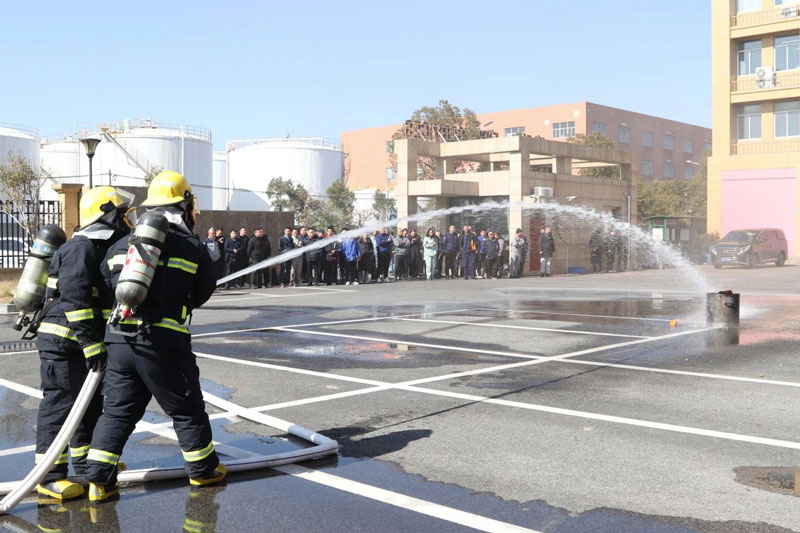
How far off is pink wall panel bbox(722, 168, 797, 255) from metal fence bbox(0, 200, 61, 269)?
3872cm

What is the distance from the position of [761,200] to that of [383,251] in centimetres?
2867

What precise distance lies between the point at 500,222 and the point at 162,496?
31.2 meters

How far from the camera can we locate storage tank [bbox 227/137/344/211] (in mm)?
72438

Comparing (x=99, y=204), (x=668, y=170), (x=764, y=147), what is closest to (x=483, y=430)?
(x=99, y=204)

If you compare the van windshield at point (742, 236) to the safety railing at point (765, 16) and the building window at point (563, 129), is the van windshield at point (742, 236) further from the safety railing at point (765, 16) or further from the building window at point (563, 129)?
the building window at point (563, 129)

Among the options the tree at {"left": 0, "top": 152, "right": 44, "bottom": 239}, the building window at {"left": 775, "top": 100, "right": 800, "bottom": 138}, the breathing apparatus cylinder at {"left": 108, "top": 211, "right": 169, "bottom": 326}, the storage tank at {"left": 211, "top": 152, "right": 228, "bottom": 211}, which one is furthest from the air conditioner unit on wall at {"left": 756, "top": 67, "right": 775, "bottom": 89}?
the breathing apparatus cylinder at {"left": 108, "top": 211, "right": 169, "bottom": 326}

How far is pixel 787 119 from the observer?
46781 millimetres

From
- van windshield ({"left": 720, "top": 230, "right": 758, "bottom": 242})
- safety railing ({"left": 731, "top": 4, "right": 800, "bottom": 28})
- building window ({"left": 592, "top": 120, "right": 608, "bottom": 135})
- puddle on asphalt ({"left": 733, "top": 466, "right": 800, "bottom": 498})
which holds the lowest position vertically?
puddle on asphalt ({"left": 733, "top": 466, "right": 800, "bottom": 498})

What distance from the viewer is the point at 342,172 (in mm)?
77125

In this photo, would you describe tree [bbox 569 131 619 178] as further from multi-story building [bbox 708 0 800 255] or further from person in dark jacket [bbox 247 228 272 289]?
person in dark jacket [bbox 247 228 272 289]

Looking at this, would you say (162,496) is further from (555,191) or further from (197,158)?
(197,158)

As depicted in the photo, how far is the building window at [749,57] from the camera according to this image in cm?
4756

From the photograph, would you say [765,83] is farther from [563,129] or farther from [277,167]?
[277,167]

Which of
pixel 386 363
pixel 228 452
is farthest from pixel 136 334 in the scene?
pixel 386 363
